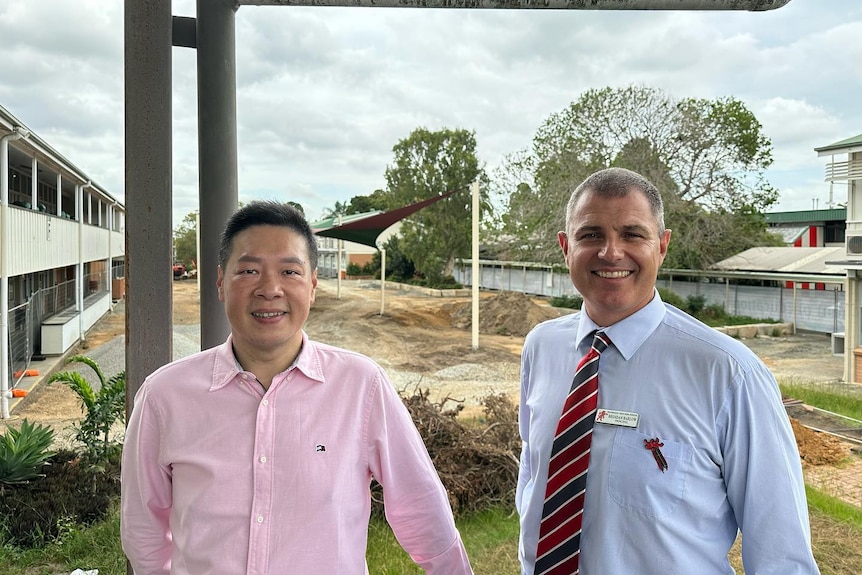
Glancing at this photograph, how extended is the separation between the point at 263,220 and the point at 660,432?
90cm

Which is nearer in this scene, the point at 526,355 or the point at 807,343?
the point at 526,355

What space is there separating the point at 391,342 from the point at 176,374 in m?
16.4

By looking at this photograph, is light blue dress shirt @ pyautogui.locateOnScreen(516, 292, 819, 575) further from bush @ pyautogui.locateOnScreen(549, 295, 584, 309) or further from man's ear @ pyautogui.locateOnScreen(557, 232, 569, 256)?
bush @ pyautogui.locateOnScreen(549, 295, 584, 309)

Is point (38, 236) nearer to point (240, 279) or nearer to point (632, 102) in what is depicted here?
point (240, 279)

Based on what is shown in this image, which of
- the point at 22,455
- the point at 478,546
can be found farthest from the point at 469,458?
the point at 22,455

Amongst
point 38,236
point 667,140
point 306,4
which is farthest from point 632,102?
point 306,4

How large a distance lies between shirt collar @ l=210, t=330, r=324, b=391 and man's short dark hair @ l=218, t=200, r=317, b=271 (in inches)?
7.3

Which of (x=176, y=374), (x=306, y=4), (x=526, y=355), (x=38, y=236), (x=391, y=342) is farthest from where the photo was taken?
(x=391, y=342)

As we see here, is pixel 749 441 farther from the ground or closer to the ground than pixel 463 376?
farther from the ground

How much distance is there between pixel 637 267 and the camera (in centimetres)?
141

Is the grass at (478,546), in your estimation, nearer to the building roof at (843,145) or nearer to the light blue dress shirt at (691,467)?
the light blue dress shirt at (691,467)

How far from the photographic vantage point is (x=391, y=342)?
17.7m

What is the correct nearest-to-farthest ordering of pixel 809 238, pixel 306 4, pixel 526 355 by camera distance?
pixel 526 355 < pixel 306 4 < pixel 809 238

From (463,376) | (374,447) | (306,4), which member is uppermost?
(306,4)
